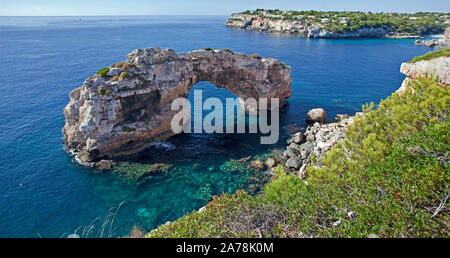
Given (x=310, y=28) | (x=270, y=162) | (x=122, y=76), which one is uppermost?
(x=310, y=28)

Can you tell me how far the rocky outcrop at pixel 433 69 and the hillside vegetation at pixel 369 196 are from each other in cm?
488

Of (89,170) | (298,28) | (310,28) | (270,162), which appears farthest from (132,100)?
(298,28)

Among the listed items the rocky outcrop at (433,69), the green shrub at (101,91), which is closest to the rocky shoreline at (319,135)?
the rocky outcrop at (433,69)

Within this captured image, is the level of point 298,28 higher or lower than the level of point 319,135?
higher

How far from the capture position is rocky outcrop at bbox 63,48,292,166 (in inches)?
1275

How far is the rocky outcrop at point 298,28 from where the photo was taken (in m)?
127

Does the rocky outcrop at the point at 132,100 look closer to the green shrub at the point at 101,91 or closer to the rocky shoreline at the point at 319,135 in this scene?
the green shrub at the point at 101,91

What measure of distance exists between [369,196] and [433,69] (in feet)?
59.4

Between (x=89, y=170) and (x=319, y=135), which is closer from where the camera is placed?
(x=89, y=170)

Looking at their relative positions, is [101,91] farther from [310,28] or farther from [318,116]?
[310,28]

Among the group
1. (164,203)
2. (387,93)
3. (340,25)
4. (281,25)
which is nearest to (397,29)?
(340,25)

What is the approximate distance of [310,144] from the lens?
34.8 metres

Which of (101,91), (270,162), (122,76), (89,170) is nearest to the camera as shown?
(89,170)

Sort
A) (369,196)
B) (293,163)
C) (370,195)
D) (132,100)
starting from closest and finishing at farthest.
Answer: (369,196), (370,195), (293,163), (132,100)
